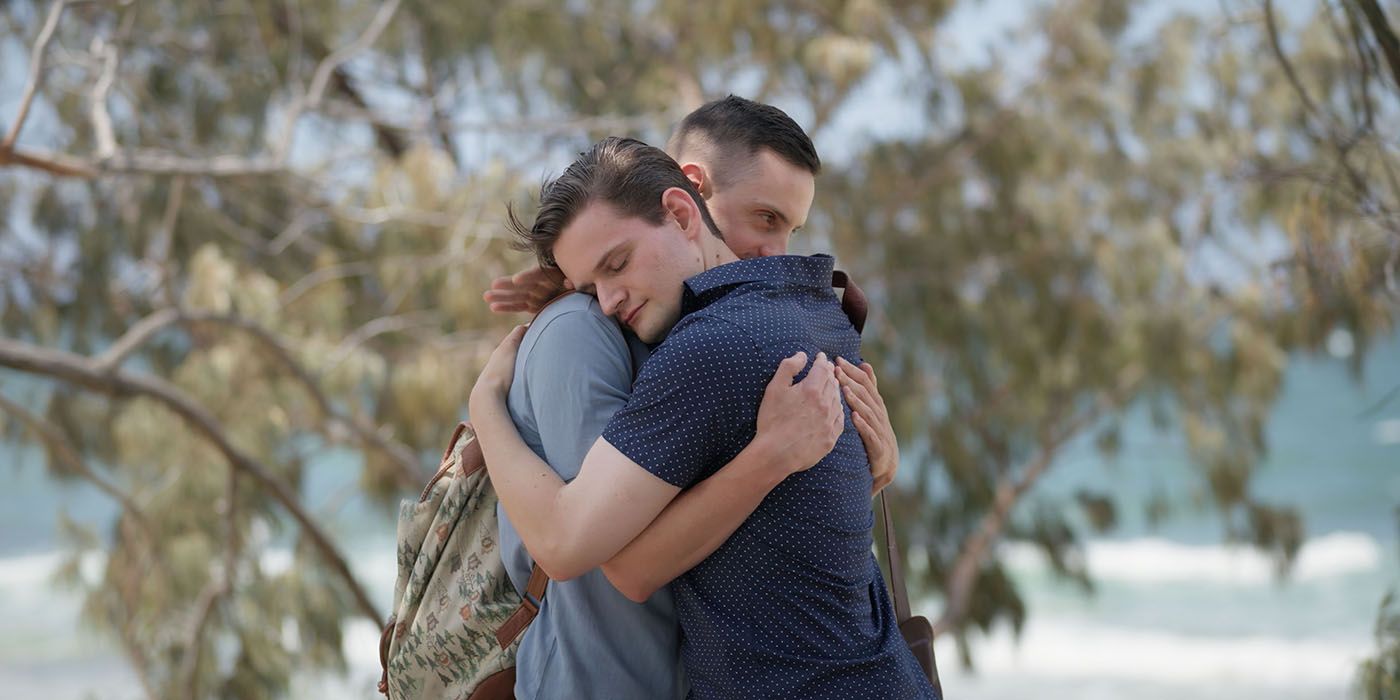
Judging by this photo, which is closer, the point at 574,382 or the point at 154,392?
the point at 574,382

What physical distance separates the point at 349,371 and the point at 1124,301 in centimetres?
431

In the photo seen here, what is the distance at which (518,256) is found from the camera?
5.06 m

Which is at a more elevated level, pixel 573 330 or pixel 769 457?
pixel 573 330

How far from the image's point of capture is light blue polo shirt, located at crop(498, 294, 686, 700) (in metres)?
1.38

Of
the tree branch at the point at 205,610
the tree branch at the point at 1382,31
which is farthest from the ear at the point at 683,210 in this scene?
the tree branch at the point at 205,610

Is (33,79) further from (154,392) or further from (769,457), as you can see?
(769,457)

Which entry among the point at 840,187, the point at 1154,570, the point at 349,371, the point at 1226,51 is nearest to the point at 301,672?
the point at 349,371

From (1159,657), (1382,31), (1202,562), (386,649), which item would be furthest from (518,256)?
(1202,562)

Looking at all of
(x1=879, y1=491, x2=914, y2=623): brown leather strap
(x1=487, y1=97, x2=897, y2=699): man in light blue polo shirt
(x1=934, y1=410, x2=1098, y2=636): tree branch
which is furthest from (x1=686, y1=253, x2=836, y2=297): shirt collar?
(x1=934, y1=410, x2=1098, y2=636): tree branch

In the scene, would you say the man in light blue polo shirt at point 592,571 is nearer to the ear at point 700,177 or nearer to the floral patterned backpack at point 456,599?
the floral patterned backpack at point 456,599

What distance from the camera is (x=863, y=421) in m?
1.49

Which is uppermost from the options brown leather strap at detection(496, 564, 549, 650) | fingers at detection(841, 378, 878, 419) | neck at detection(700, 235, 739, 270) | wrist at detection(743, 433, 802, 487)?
neck at detection(700, 235, 739, 270)

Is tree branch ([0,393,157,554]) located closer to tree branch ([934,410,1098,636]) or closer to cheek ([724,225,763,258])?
cheek ([724,225,763,258])

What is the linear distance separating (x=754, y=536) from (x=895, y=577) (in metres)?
0.38
